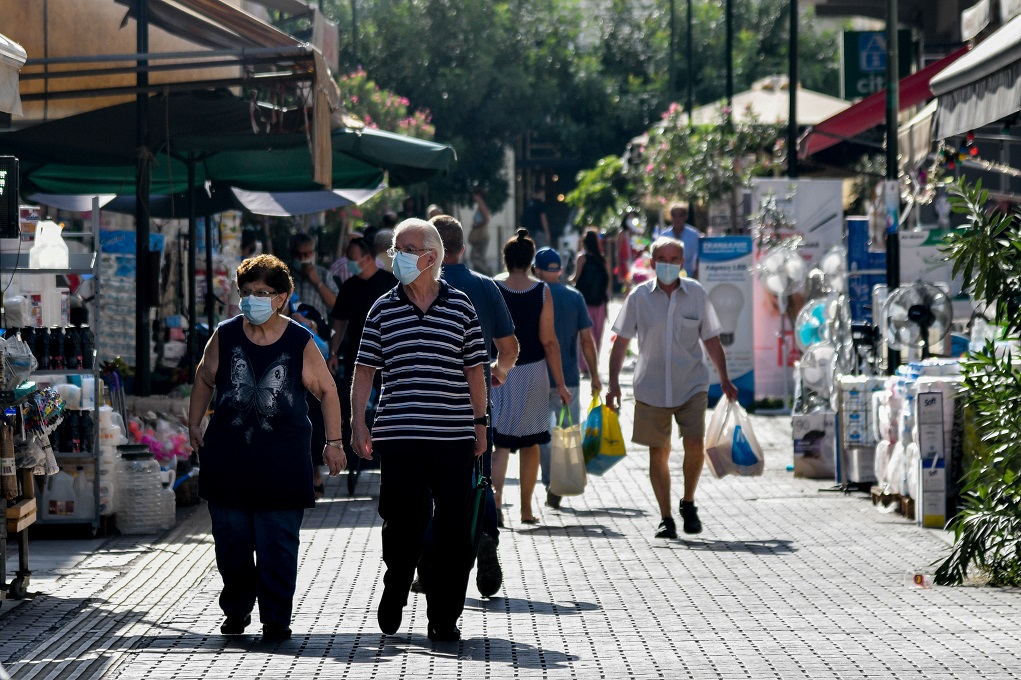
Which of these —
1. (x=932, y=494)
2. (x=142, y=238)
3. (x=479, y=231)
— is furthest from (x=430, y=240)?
(x=479, y=231)

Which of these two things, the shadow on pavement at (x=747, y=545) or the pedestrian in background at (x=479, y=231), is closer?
the shadow on pavement at (x=747, y=545)

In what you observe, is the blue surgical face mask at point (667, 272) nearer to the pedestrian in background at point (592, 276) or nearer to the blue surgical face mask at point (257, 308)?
the blue surgical face mask at point (257, 308)

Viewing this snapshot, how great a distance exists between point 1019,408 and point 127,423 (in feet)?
20.6

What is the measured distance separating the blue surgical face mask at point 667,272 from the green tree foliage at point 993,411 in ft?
6.93

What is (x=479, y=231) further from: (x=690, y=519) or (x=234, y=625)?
(x=234, y=625)

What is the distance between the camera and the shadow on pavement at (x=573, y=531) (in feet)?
36.6

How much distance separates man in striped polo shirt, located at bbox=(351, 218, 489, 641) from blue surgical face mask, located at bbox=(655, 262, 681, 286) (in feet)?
11.9

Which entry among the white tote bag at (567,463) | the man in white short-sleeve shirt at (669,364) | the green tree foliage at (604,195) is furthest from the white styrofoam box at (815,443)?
the green tree foliage at (604,195)

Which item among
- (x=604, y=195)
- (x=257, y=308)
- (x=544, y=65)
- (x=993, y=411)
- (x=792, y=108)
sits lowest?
(x=993, y=411)

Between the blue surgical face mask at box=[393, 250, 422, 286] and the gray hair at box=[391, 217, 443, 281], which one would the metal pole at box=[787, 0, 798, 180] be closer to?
the gray hair at box=[391, 217, 443, 281]

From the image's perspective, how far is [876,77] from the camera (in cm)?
2464

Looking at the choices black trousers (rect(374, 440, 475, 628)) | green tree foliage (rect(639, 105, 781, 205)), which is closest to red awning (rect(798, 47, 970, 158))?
green tree foliage (rect(639, 105, 781, 205))

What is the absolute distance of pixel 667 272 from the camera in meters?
11.0

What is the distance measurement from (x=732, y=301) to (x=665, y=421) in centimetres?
918
